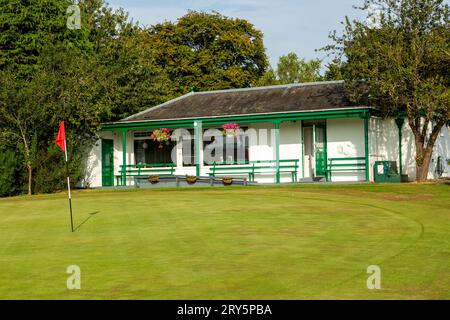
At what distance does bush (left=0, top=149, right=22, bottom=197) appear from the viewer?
2918 cm

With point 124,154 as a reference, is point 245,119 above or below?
above

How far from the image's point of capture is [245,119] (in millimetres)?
30125

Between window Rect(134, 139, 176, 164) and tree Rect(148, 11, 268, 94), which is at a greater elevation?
tree Rect(148, 11, 268, 94)

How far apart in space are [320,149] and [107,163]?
11079mm

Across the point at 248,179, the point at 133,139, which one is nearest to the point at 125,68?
the point at 133,139

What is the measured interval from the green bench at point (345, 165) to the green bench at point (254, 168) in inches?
58.2

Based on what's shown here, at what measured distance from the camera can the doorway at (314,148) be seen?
29578mm

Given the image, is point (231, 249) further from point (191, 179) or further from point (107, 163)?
point (107, 163)

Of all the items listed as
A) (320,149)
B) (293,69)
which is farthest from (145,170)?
(293,69)

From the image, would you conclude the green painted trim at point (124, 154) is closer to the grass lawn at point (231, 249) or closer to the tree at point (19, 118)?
the tree at point (19, 118)

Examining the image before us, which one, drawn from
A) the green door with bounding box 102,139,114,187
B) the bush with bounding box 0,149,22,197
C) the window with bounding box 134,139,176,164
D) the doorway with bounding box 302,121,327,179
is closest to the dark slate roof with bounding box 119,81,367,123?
the doorway with bounding box 302,121,327,179

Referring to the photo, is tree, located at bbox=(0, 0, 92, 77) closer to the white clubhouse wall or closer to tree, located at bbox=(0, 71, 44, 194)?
tree, located at bbox=(0, 71, 44, 194)

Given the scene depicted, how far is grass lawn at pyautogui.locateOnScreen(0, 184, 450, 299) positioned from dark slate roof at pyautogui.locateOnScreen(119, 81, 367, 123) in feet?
33.5

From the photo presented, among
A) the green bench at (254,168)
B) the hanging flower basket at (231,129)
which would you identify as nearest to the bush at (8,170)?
the green bench at (254,168)
